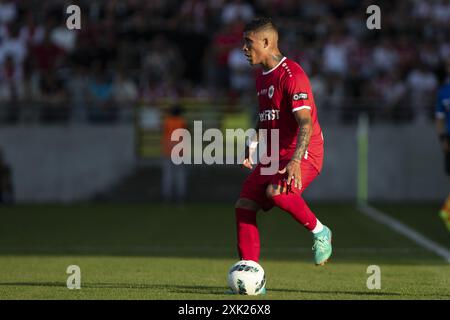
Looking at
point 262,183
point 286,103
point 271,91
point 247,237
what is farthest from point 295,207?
point 271,91

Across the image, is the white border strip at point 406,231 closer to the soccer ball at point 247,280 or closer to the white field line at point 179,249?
the white field line at point 179,249

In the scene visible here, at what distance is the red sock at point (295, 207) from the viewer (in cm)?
971

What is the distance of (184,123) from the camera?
1074 inches

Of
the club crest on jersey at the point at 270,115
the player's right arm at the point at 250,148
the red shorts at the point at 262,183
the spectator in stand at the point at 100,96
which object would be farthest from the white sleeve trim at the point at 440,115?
the spectator in stand at the point at 100,96

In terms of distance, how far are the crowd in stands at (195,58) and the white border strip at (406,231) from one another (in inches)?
157

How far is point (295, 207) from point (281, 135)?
2.33 ft

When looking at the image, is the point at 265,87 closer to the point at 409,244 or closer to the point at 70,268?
the point at 70,268

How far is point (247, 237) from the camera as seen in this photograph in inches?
395

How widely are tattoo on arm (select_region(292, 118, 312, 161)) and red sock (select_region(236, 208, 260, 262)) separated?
87cm

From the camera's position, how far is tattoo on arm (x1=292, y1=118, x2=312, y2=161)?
9.49 metres

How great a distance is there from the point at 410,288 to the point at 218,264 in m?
3.29

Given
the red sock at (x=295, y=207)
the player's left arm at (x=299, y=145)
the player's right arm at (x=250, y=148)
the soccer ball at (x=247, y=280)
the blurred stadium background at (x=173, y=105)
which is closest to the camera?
the player's left arm at (x=299, y=145)

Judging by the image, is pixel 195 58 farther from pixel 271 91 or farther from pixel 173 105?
pixel 271 91

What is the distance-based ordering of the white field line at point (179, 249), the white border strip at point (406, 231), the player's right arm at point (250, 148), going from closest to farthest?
the player's right arm at point (250, 148)
the white border strip at point (406, 231)
the white field line at point (179, 249)
